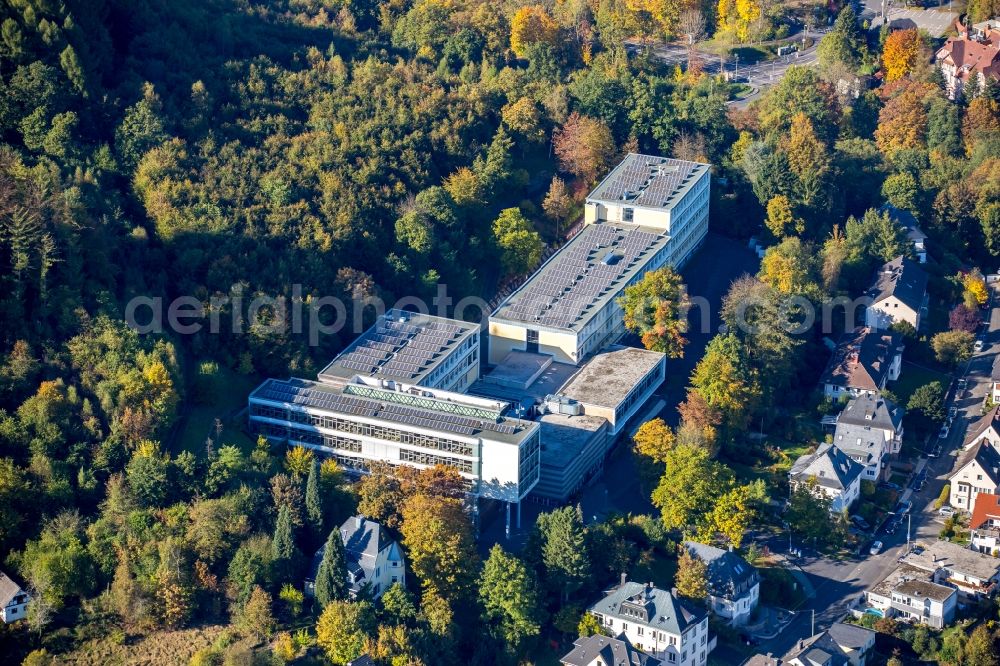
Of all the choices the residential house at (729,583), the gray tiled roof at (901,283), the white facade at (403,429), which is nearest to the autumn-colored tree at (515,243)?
the white facade at (403,429)

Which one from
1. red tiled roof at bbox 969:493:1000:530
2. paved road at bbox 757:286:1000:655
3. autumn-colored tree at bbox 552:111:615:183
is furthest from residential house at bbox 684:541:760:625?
autumn-colored tree at bbox 552:111:615:183

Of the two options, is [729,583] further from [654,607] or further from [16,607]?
[16,607]

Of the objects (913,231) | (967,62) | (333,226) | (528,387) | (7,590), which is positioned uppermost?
(333,226)

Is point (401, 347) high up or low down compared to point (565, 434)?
up

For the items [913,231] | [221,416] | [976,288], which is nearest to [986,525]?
[976,288]

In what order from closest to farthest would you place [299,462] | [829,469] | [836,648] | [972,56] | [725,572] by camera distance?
[836,648] < [725,572] < [299,462] < [829,469] < [972,56]

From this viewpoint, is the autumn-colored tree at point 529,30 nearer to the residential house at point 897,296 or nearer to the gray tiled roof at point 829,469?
the residential house at point 897,296

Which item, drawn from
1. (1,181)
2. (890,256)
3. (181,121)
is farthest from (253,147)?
(890,256)
